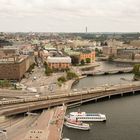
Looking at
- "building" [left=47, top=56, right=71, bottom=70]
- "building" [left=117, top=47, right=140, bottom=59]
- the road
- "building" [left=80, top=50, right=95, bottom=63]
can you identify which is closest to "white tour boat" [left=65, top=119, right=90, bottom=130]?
the road

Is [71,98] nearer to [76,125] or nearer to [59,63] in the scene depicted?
[76,125]

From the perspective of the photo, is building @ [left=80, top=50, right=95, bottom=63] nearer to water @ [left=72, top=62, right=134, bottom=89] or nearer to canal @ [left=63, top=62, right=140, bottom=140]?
water @ [left=72, top=62, right=134, bottom=89]

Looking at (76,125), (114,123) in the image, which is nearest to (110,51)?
(114,123)

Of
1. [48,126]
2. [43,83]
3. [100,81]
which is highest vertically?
[48,126]

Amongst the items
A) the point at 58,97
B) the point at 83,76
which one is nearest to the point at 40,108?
the point at 58,97

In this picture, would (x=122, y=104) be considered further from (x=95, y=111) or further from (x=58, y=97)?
(x=58, y=97)

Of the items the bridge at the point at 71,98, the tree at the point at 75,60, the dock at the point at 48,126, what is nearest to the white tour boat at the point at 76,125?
the dock at the point at 48,126
